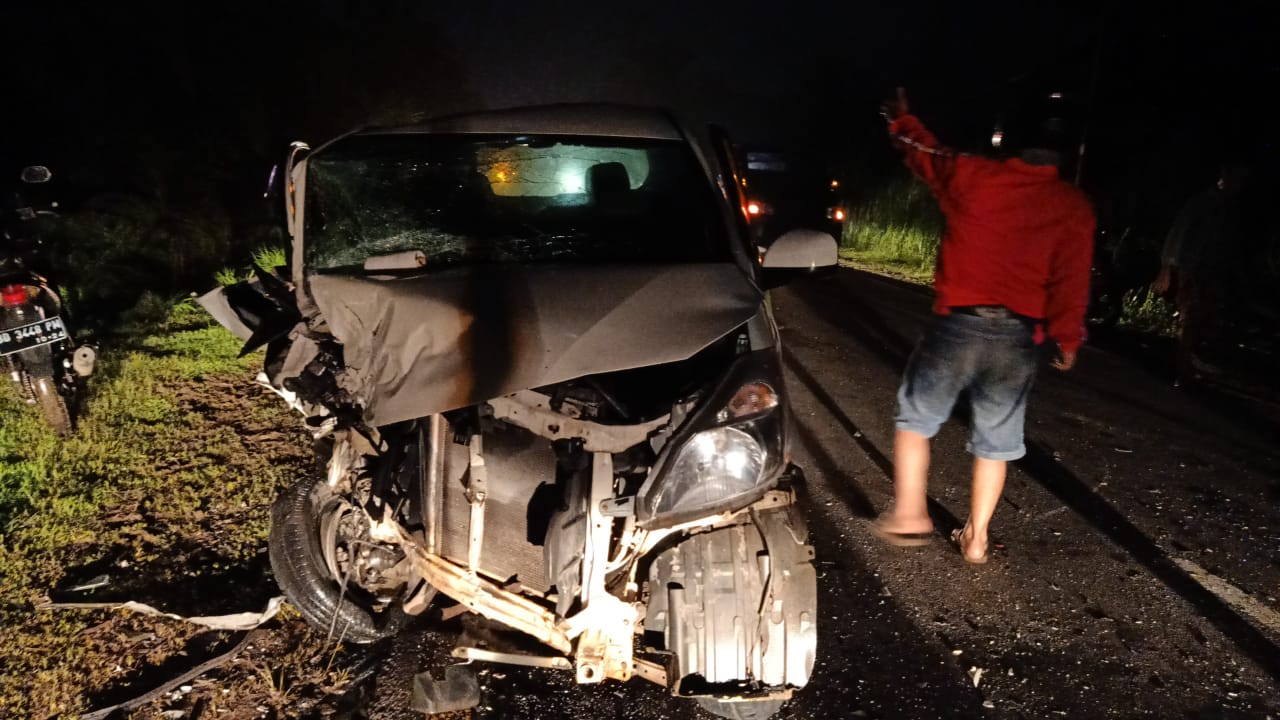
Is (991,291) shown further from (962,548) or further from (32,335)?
(32,335)

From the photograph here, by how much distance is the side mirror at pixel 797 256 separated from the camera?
3051 mm

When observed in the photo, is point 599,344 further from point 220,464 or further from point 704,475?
point 220,464

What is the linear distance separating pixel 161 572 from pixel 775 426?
294cm

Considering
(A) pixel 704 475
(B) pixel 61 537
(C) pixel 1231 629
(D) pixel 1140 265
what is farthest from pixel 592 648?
(D) pixel 1140 265

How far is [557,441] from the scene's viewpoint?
2408 mm

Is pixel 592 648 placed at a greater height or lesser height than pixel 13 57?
lesser

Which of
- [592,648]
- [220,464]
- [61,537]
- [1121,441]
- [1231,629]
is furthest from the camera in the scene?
[1121,441]

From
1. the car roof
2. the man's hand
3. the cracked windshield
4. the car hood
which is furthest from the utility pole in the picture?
the car hood

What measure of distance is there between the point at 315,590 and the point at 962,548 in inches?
115

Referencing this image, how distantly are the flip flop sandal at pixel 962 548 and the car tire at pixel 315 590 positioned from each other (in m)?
2.57

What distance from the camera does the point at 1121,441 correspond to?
4875 millimetres

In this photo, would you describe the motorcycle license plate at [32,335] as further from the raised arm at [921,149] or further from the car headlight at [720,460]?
the raised arm at [921,149]

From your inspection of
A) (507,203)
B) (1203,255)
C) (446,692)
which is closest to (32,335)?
(507,203)

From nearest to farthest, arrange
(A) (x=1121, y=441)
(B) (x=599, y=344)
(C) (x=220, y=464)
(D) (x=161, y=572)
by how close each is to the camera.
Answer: (B) (x=599, y=344) → (D) (x=161, y=572) → (C) (x=220, y=464) → (A) (x=1121, y=441)
